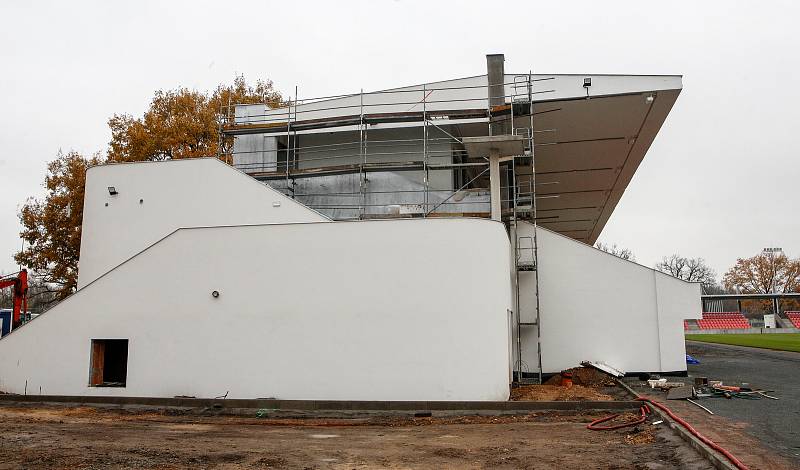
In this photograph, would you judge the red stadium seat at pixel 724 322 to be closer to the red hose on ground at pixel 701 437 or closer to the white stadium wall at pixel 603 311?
the white stadium wall at pixel 603 311

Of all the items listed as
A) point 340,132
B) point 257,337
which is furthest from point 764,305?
point 257,337

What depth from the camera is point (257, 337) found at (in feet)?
47.0

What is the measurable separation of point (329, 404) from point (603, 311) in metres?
8.60

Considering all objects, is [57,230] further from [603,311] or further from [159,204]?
[603,311]

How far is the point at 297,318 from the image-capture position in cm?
1420

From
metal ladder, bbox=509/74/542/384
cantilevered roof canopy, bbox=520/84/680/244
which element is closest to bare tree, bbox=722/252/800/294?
cantilevered roof canopy, bbox=520/84/680/244

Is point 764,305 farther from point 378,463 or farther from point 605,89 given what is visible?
point 378,463

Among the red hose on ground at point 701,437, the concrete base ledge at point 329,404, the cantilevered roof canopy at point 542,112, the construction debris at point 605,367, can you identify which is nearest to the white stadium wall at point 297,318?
the concrete base ledge at point 329,404

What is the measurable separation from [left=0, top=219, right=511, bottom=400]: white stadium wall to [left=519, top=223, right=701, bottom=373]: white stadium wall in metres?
3.53

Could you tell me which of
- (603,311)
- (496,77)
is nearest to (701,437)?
(603,311)

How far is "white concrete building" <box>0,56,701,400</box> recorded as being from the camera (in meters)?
13.8

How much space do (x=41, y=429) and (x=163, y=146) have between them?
20617 mm

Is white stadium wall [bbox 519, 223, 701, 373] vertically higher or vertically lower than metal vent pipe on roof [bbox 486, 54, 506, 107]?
lower

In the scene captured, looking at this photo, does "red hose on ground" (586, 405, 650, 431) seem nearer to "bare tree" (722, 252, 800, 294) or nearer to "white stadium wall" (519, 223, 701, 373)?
"white stadium wall" (519, 223, 701, 373)
